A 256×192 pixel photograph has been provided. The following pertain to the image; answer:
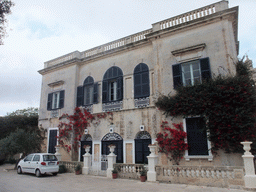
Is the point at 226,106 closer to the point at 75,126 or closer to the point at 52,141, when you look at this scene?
the point at 75,126

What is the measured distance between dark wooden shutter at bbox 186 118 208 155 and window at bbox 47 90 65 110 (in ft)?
35.4

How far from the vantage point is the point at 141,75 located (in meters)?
13.2

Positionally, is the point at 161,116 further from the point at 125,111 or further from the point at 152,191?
the point at 152,191

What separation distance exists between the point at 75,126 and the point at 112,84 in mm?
4335

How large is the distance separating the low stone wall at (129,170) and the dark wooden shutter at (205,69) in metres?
5.86

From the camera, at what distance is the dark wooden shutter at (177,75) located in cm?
1125

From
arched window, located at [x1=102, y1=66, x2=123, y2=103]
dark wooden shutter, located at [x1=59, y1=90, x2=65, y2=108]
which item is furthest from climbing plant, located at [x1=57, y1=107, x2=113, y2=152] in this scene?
arched window, located at [x1=102, y1=66, x2=123, y2=103]

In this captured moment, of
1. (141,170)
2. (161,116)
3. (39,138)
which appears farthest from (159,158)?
(39,138)

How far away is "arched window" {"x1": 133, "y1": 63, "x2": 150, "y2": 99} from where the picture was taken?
12781 mm

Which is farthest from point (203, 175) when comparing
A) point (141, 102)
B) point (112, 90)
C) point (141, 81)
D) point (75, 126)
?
point (75, 126)

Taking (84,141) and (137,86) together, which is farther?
(84,141)

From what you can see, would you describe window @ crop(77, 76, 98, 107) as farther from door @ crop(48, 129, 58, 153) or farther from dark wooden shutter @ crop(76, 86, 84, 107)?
door @ crop(48, 129, 58, 153)

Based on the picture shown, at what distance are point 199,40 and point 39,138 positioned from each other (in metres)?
14.6

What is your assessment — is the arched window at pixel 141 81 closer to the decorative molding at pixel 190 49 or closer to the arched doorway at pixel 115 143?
the decorative molding at pixel 190 49
